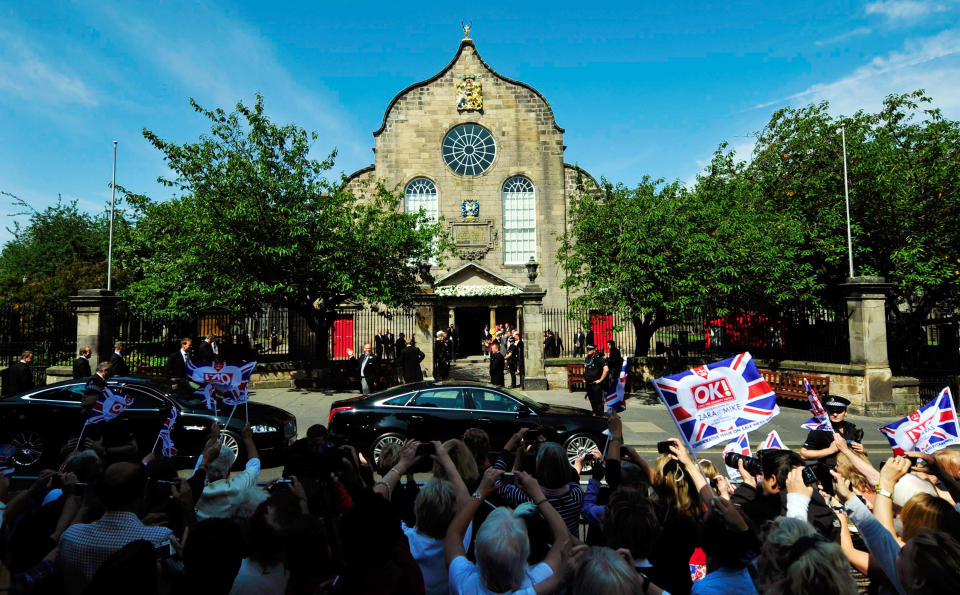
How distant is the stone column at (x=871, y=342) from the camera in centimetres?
1384

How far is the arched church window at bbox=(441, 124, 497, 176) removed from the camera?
30953 mm

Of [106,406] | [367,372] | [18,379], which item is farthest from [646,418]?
[18,379]

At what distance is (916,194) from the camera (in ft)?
55.1

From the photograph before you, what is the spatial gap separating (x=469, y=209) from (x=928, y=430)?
2689cm

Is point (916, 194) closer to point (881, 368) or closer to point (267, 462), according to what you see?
point (881, 368)

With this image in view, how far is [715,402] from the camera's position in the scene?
4961 millimetres

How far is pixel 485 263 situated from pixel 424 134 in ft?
27.0

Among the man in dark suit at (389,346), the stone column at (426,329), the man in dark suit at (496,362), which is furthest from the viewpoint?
the stone column at (426,329)

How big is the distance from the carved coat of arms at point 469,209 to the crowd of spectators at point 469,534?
27.0m

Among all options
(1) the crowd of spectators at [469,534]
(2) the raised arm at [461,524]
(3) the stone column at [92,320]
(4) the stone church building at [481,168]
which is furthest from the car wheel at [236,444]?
(4) the stone church building at [481,168]

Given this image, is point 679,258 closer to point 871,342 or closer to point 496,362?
point 871,342

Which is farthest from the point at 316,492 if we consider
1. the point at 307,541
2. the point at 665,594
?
the point at 665,594

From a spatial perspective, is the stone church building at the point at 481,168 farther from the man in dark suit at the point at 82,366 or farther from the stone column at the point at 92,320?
the man in dark suit at the point at 82,366

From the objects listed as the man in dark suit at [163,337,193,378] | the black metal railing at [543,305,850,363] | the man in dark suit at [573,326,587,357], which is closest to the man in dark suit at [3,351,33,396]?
the man in dark suit at [163,337,193,378]
